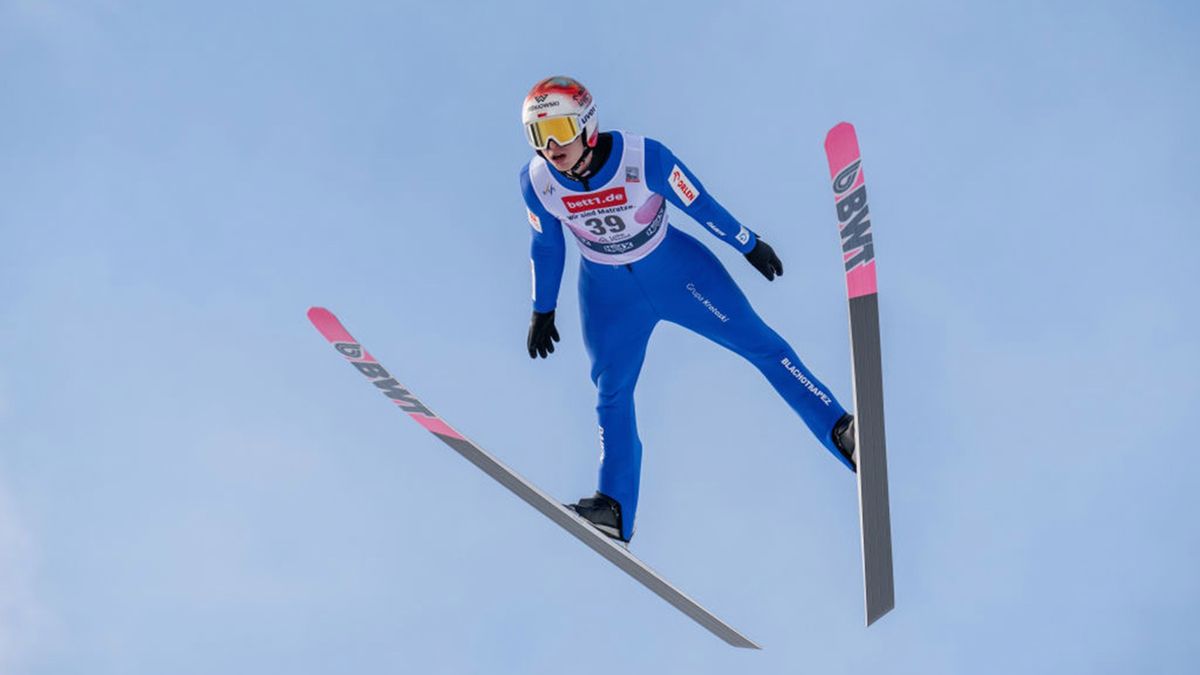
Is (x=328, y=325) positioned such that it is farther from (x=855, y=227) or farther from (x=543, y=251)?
(x=855, y=227)

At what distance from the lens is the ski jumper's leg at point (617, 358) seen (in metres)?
7.57

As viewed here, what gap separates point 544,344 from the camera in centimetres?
791

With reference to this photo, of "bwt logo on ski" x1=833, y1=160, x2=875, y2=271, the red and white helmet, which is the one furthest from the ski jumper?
"bwt logo on ski" x1=833, y1=160, x2=875, y2=271

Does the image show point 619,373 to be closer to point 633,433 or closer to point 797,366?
point 633,433

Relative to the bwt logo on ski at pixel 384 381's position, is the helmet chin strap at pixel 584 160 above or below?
above

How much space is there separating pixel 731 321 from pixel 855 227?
1.34 metres

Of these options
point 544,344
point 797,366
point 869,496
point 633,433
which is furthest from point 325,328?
point 869,496

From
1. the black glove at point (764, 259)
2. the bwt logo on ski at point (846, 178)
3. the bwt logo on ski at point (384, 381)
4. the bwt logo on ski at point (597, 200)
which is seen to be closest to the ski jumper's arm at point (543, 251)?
the bwt logo on ski at point (597, 200)

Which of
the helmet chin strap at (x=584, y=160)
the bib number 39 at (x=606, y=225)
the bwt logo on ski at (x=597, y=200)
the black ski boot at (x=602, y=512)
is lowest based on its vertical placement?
the black ski boot at (x=602, y=512)

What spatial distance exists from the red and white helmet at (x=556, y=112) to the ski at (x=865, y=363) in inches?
52.8

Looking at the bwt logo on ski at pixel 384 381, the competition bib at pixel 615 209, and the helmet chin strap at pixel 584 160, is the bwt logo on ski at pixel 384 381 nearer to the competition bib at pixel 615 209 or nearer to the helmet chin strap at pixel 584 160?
the competition bib at pixel 615 209

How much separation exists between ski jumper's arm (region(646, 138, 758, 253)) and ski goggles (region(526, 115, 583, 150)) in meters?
0.46

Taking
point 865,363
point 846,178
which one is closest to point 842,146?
point 846,178

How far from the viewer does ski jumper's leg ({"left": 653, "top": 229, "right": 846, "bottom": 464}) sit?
7.56 m
